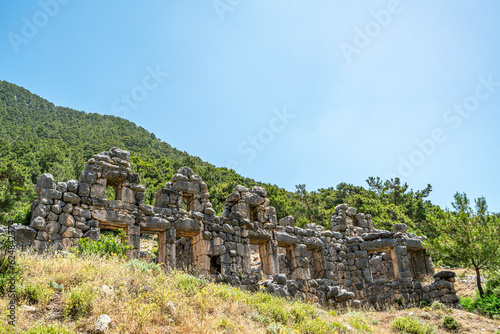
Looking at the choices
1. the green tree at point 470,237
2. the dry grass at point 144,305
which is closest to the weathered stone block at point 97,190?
the dry grass at point 144,305

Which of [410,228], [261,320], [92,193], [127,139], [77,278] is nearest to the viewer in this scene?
[77,278]

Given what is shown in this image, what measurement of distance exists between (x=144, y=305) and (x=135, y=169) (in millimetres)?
35634

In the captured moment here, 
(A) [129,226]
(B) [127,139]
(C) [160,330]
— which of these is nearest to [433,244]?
(A) [129,226]

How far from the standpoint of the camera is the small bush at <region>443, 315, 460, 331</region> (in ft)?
40.0

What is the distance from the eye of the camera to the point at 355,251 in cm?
2006

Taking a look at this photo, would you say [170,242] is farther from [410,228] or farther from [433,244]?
[410,228]

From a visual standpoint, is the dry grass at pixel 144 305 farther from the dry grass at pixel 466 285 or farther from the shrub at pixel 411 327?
the dry grass at pixel 466 285

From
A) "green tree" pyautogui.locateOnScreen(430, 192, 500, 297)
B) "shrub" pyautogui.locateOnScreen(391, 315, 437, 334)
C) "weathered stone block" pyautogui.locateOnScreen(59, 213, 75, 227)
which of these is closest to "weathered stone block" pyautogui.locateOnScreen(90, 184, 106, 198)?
"weathered stone block" pyautogui.locateOnScreen(59, 213, 75, 227)

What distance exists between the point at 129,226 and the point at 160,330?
7.46 m

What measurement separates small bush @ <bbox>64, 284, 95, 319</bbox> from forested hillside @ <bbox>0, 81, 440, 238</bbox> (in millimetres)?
7144

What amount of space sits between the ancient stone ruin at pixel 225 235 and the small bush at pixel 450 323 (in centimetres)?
399

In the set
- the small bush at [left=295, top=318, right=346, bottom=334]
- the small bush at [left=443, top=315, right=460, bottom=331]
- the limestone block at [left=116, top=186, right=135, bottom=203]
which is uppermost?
the limestone block at [left=116, top=186, right=135, bottom=203]

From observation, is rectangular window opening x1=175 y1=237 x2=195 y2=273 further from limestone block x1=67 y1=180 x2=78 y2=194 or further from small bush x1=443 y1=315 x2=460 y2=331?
small bush x1=443 y1=315 x2=460 y2=331

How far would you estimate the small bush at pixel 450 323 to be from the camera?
40.0 ft
